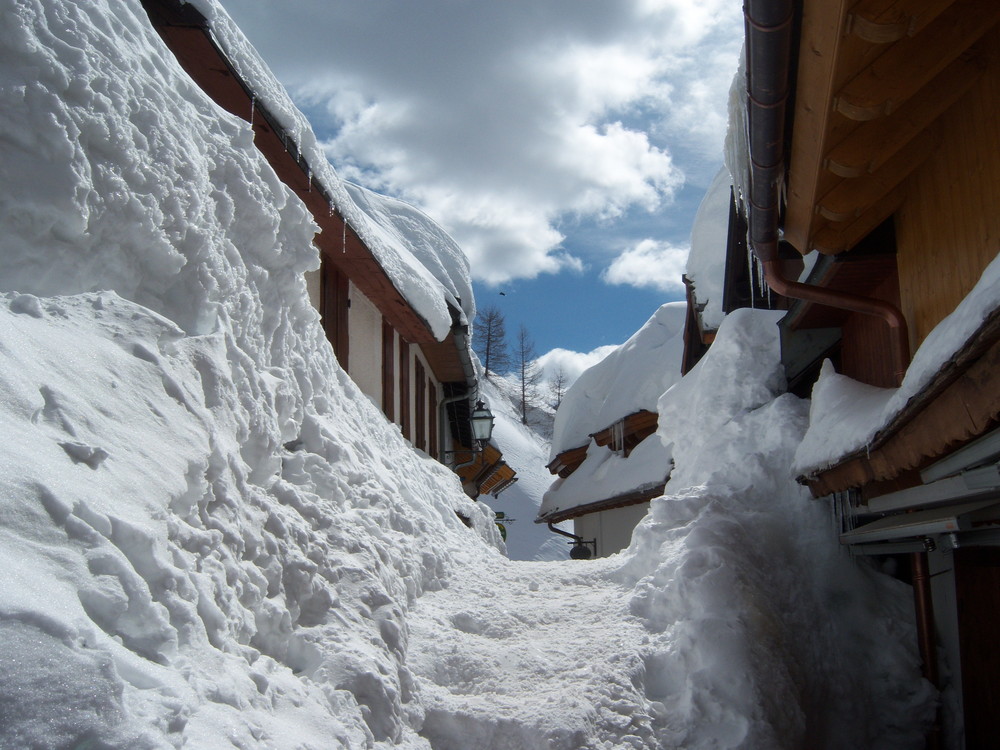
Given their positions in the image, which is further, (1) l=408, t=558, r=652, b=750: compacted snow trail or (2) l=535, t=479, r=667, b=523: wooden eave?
(2) l=535, t=479, r=667, b=523: wooden eave

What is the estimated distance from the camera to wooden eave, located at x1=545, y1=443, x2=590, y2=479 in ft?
63.9

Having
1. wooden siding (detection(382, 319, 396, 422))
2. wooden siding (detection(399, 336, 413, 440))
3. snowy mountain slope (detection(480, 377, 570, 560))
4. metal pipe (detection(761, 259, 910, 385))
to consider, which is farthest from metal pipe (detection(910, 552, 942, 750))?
snowy mountain slope (detection(480, 377, 570, 560))

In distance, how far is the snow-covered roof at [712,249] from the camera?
10646 mm

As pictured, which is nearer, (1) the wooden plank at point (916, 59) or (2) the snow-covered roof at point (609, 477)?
(1) the wooden plank at point (916, 59)

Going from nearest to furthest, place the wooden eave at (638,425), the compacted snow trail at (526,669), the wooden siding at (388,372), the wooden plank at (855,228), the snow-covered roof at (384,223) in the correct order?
the compacted snow trail at (526,669) → the wooden plank at (855,228) → the snow-covered roof at (384,223) → the wooden siding at (388,372) → the wooden eave at (638,425)

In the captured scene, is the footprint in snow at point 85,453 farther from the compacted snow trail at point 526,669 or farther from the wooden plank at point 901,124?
the wooden plank at point 901,124

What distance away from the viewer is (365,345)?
9031 millimetres

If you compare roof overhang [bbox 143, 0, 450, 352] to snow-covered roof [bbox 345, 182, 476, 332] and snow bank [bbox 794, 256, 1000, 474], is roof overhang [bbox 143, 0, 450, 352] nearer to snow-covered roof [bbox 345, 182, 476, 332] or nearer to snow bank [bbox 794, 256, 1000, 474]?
snow-covered roof [bbox 345, 182, 476, 332]

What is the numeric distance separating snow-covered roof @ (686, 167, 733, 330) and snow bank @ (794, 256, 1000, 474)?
5144mm

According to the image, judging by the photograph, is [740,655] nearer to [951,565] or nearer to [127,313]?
[951,565]

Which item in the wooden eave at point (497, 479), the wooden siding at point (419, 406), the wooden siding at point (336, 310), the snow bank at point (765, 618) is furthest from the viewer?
the wooden eave at point (497, 479)

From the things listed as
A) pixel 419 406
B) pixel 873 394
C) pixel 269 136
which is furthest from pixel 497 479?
pixel 873 394

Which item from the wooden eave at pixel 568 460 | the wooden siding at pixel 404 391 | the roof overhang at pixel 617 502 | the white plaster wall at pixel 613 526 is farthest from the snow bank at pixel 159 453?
the wooden eave at pixel 568 460

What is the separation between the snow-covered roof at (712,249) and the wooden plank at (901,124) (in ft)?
22.8
